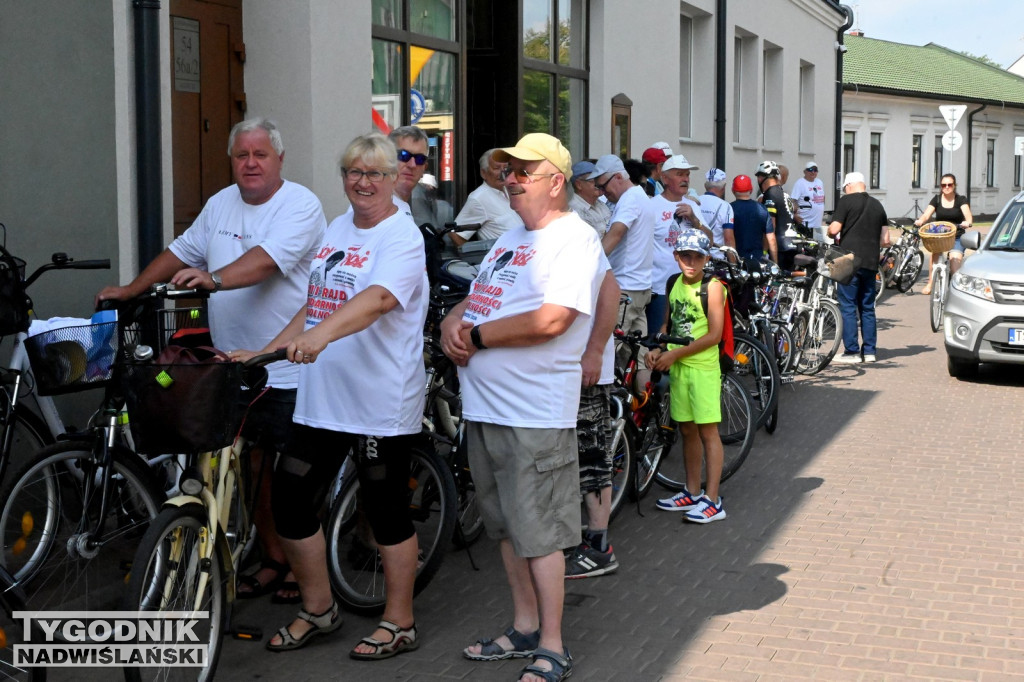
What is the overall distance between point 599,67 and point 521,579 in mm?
10057

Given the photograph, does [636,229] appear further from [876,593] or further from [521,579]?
[521,579]

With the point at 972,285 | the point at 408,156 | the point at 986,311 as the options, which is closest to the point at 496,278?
the point at 408,156

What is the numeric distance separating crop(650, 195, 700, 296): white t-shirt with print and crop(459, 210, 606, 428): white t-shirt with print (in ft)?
16.9

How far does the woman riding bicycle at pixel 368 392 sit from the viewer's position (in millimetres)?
4730

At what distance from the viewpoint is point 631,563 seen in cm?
633

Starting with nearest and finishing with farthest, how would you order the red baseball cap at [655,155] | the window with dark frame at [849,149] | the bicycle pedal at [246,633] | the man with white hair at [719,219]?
the bicycle pedal at [246,633] < the red baseball cap at [655,155] < the man with white hair at [719,219] < the window with dark frame at [849,149]

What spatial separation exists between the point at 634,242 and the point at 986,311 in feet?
16.3

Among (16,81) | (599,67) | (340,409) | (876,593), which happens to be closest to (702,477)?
(876,593)

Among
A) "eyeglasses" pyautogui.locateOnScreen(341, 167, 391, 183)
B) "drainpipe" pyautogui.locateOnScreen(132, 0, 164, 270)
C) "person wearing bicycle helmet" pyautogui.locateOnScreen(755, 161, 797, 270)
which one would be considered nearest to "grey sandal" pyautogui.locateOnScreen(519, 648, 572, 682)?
"eyeglasses" pyautogui.locateOnScreen(341, 167, 391, 183)

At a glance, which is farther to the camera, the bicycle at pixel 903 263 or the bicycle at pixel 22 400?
the bicycle at pixel 903 263

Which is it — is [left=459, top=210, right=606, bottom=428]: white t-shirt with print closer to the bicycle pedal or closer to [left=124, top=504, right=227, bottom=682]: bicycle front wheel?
[left=124, top=504, right=227, bottom=682]: bicycle front wheel

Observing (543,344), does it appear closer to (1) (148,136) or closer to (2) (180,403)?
(2) (180,403)

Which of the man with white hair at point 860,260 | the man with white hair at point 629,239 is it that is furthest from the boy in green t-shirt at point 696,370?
the man with white hair at point 860,260

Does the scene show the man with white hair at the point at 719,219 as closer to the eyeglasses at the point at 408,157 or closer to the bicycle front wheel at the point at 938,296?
the bicycle front wheel at the point at 938,296
